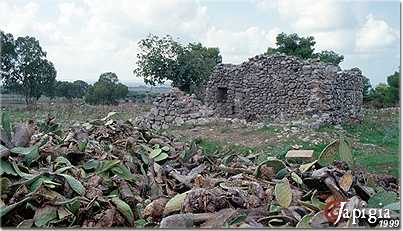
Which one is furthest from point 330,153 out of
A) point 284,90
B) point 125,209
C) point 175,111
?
point 284,90

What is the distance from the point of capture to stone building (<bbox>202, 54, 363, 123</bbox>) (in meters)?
12.1

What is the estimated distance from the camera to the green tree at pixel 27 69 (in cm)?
1805

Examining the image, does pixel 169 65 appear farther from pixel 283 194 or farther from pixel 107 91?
pixel 283 194

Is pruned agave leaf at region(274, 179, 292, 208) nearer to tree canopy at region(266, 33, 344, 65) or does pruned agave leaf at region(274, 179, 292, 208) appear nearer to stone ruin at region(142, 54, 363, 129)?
stone ruin at region(142, 54, 363, 129)

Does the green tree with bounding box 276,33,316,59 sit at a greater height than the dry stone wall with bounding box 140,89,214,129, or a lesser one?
greater

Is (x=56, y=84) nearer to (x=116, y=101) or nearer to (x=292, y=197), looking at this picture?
(x=116, y=101)

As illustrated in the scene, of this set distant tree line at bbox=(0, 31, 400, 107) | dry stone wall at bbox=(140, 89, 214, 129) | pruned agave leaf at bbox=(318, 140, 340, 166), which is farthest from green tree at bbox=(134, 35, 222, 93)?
pruned agave leaf at bbox=(318, 140, 340, 166)

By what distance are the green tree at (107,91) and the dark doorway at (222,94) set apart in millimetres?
7571

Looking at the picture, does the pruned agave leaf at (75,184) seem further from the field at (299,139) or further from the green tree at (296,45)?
the green tree at (296,45)

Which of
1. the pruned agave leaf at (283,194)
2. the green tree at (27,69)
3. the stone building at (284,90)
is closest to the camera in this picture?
the pruned agave leaf at (283,194)

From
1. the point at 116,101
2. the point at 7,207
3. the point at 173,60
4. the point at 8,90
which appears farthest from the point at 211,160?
the point at 116,101

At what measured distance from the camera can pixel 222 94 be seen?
49.2 ft

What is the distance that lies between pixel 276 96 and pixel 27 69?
1022 centimetres

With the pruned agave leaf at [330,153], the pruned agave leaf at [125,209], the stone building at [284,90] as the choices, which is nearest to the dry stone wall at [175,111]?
the stone building at [284,90]
